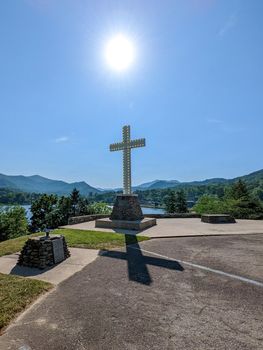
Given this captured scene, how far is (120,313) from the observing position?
457cm

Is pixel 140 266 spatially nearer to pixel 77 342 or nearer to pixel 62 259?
pixel 62 259

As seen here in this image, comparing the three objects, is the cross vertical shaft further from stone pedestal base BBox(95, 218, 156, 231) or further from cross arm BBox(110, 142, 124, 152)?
stone pedestal base BBox(95, 218, 156, 231)

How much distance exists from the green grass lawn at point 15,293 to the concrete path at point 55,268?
0.44m

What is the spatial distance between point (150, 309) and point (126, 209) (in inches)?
471

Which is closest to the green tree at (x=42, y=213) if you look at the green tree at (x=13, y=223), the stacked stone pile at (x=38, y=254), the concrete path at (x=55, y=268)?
the green tree at (x=13, y=223)

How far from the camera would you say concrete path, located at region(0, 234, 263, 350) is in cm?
370

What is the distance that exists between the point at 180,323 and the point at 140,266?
11.2 ft

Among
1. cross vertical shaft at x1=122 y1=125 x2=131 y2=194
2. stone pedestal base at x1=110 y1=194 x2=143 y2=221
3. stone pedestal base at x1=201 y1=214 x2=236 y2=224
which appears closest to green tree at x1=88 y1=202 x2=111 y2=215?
stone pedestal base at x1=110 y1=194 x2=143 y2=221

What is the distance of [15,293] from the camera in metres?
5.43

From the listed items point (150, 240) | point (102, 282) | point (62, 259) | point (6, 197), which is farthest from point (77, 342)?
point (6, 197)

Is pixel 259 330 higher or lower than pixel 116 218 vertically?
lower

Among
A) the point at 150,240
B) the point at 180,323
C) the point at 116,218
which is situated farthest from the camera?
the point at 116,218

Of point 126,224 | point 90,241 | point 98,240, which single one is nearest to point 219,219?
point 126,224

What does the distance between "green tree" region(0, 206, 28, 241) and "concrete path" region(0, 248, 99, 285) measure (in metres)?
28.8
